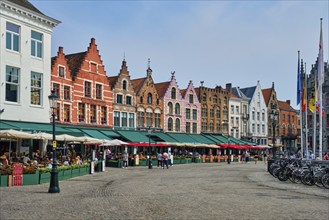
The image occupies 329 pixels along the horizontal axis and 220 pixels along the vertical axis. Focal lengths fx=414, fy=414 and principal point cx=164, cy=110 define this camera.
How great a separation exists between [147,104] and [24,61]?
24.2m

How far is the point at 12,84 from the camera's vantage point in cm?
2975

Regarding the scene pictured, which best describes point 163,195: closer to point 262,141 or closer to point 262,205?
point 262,205

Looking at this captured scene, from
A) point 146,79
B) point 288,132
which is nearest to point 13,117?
point 146,79

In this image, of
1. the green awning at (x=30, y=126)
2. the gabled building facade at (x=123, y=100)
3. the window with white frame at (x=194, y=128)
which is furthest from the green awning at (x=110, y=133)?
the window with white frame at (x=194, y=128)

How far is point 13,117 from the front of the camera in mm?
29469

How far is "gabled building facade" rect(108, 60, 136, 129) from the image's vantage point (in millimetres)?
48125

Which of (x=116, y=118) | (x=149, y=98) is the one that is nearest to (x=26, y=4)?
(x=116, y=118)

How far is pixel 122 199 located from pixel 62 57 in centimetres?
2955

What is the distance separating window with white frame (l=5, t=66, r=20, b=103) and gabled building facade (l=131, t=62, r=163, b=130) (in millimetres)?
22336

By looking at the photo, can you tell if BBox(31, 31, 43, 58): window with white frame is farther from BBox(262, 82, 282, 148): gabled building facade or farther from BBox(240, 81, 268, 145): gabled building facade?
BBox(262, 82, 282, 148): gabled building facade

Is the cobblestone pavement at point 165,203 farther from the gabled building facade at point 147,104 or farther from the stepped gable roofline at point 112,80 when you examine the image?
the gabled building facade at point 147,104

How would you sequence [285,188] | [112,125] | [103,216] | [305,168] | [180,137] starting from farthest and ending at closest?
→ 1. [180,137]
2. [112,125]
3. [305,168]
4. [285,188]
5. [103,216]

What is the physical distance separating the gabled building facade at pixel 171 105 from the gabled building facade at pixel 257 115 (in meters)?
19.2

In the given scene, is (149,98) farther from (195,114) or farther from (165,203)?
(165,203)
